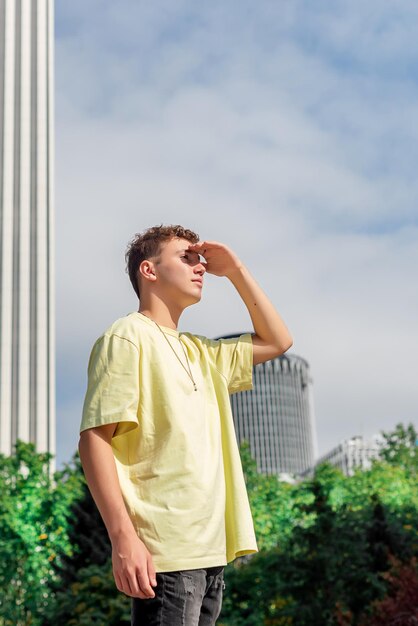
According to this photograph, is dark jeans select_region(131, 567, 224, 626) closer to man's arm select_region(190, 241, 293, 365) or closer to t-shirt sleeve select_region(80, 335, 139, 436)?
t-shirt sleeve select_region(80, 335, 139, 436)

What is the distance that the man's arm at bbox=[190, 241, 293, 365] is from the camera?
3.38m

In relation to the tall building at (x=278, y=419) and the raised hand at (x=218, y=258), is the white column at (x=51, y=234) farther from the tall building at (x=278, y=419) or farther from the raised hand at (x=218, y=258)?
the tall building at (x=278, y=419)

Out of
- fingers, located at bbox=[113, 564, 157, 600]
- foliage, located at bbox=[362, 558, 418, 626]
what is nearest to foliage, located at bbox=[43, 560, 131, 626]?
foliage, located at bbox=[362, 558, 418, 626]

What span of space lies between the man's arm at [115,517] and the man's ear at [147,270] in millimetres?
673

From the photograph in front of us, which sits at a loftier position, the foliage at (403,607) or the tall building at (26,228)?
the tall building at (26,228)

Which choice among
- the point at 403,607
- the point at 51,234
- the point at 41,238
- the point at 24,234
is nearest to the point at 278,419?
the point at 51,234

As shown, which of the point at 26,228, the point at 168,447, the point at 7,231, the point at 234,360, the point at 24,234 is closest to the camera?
the point at 168,447

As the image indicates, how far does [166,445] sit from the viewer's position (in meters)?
2.81

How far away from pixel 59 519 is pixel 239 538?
24.7 m

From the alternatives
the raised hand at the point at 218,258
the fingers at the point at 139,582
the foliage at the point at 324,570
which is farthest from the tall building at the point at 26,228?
the fingers at the point at 139,582

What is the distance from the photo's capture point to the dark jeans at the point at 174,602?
2588mm

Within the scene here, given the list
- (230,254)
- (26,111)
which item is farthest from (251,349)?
(26,111)

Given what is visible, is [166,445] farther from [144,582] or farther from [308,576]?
[308,576]

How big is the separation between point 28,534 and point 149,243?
24695 millimetres
